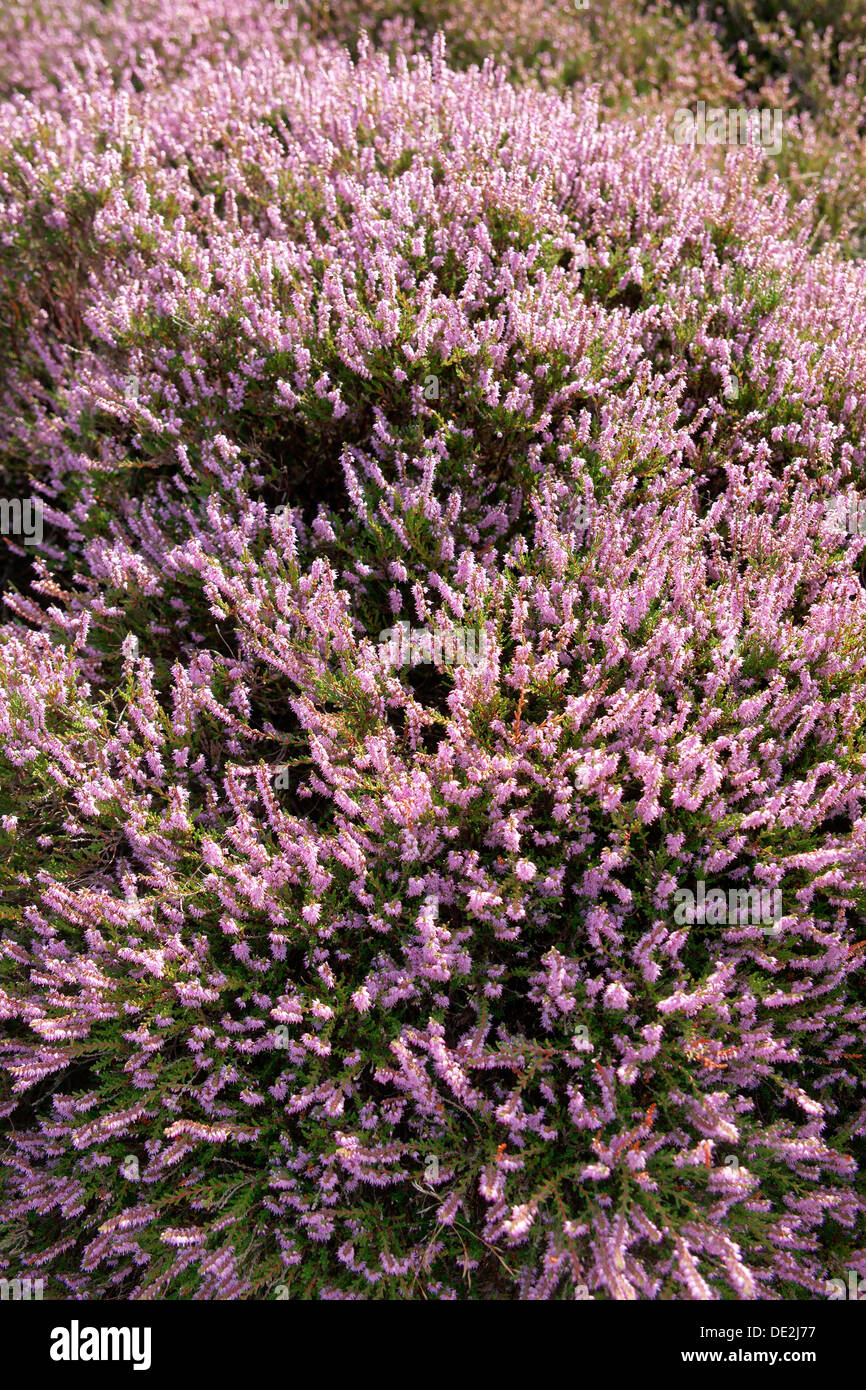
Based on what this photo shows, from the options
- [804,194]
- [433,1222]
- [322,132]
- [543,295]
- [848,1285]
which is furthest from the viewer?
[804,194]

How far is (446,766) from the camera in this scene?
2475 mm

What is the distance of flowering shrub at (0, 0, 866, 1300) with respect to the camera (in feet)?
7.34

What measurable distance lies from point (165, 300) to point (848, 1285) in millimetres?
3764

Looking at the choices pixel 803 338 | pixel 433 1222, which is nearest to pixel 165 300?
pixel 803 338

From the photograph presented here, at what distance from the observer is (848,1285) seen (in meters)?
2.16

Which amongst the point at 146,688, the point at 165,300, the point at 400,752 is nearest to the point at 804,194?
the point at 165,300

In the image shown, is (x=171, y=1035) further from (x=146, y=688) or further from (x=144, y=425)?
(x=144, y=425)

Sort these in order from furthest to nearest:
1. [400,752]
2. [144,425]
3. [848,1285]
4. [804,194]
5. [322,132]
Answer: [804,194]
[322,132]
[144,425]
[400,752]
[848,1285]

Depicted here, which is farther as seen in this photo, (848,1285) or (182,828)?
(182,828)

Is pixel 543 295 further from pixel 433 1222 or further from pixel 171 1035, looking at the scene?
pixel 433 1222

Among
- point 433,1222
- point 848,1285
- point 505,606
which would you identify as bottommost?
point 848,1285

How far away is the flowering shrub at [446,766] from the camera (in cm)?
224

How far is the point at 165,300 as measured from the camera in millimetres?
3479

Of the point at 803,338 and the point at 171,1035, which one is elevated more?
the point at 803,338
